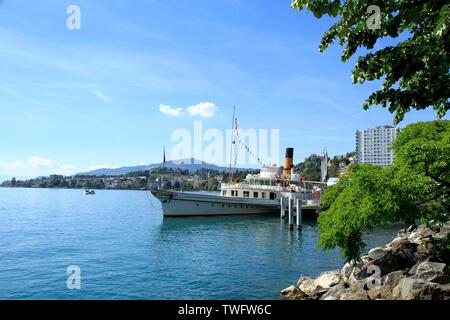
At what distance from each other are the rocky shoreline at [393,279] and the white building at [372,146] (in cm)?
15400

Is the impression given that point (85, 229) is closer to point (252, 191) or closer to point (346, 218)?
point (252, 191)

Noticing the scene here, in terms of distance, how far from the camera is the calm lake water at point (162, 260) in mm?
16953

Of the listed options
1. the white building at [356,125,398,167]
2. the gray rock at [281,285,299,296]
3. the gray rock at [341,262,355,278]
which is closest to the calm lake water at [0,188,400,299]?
the gray rock at [281,285,299,296]

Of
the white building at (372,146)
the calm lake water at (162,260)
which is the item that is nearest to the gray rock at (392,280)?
the calm lake water at (162,260)

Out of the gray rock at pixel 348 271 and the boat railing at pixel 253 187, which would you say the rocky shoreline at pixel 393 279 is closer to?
the gray rock at pixel 348 271

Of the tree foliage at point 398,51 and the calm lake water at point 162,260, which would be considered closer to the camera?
the tree foliage at point 398,51

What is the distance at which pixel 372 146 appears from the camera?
17100 cm

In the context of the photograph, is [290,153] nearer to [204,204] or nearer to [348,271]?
[204,204]

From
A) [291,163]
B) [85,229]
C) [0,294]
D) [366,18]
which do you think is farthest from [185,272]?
[291,163]

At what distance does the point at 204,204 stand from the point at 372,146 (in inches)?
5584

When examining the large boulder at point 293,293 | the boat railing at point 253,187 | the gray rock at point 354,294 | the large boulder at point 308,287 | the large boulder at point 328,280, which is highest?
the boat railing at point 253,187

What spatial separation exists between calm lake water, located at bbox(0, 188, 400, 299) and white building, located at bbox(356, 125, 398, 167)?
134 metres

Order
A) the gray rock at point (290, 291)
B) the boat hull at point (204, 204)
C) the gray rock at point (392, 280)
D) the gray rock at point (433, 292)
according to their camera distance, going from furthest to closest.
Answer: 1. the boat hull at point (204, 204)
2. the gray rock at point (290, 291)
3. the gray rock at point (392, 280)
4. the gray rock at point (433, 292)

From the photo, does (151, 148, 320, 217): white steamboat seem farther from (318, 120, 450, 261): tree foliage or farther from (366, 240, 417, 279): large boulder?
(318, 120, 450, 261): tree foliage
